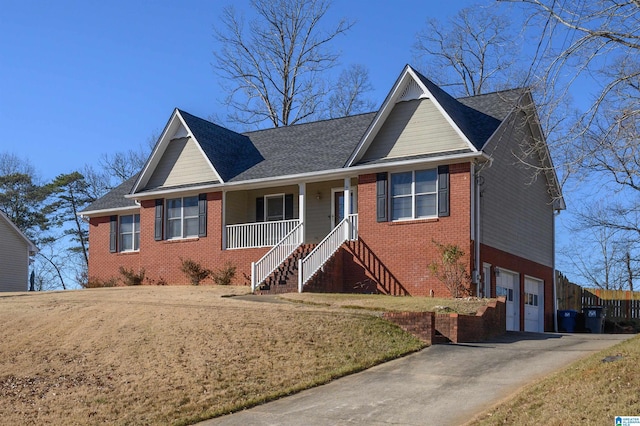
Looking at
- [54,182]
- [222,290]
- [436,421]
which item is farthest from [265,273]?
[54,182]

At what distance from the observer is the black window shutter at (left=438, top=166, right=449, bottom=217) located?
23.8 metres

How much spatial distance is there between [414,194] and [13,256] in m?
25.6

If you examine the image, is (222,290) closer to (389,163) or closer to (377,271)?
(377,271)

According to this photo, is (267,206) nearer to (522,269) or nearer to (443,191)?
(443,191)

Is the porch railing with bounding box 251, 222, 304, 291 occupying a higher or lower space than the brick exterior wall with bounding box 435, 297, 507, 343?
higher

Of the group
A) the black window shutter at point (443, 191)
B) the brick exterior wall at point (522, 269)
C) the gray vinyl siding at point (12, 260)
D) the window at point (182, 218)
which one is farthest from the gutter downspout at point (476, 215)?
the gray vinyl siding at point (12, 260)

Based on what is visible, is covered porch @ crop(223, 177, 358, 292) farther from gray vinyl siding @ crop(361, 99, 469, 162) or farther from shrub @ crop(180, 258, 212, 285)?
gray vinyl siding @ crop(361, 99, 469, 162)

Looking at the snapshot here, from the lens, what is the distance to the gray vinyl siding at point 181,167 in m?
29.6

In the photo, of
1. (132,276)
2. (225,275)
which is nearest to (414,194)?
(225,275)

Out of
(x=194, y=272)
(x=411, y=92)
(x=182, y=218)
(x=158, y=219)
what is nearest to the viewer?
(x=411, y=92)

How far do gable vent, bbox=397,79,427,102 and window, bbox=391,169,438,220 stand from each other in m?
2.29

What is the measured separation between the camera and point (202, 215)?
96.9ft

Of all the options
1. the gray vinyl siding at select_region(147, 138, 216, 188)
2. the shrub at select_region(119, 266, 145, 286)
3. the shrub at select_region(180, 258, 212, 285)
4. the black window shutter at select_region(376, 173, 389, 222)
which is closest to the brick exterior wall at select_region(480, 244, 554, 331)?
the black window shutter at select_region(376, 173, 389, 222)

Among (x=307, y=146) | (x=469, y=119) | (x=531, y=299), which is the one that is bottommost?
(x=531, y=299)
